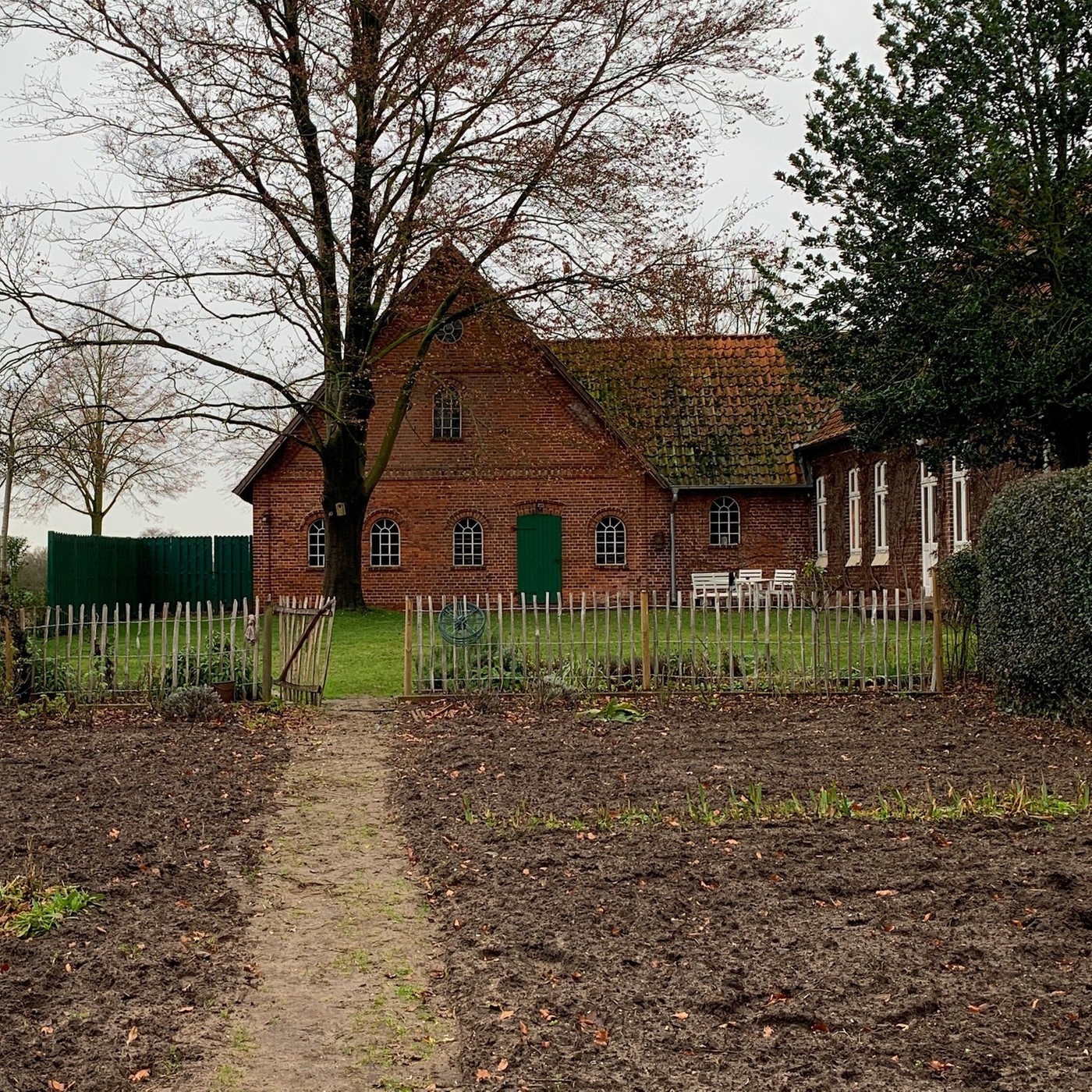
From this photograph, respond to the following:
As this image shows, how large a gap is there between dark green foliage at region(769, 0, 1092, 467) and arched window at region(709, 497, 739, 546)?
1346 centimetres

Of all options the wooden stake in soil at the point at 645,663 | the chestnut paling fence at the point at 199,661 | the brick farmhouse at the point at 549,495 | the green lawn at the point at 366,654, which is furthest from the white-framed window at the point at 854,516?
the chestnut paling fence at the point at 199,661

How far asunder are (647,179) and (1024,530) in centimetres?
1217

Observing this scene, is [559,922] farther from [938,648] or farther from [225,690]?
[938,648]

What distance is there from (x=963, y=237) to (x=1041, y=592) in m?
5.53

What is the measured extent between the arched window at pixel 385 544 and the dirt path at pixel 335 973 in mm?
20308

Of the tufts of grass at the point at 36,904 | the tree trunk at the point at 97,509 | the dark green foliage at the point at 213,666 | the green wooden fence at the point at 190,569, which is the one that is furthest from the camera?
the tree trunk at the point at 97,509

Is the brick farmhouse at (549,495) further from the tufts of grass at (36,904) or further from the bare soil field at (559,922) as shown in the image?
the tufts of grass at (36,904)

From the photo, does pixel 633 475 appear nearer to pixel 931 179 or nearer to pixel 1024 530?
pixel 931 179

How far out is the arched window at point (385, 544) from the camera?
29.4m

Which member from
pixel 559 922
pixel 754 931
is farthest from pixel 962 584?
pixel 559 922

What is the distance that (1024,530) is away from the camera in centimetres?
1213

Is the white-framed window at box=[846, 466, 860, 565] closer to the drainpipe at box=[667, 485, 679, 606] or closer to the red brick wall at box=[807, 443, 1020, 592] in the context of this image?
the red brick wall at box=[807, 443, 1020, 592]

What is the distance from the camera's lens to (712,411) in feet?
101

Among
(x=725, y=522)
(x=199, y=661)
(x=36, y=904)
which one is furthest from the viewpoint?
(x=725, y=522)
